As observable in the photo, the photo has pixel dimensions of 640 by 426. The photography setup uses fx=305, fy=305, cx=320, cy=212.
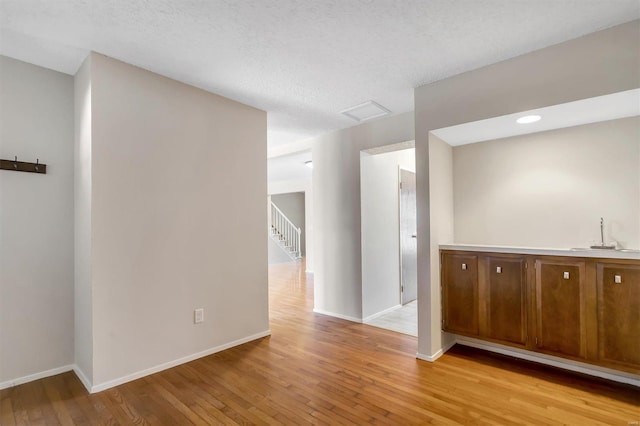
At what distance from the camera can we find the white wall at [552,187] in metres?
2.43

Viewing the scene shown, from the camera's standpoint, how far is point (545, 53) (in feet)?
7.37

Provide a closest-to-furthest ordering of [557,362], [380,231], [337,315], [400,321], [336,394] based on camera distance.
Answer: [336,394] → [557,362] → [400,321] → [337,315] → [380,231]

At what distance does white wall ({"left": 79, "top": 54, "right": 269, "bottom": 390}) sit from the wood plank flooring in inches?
11.7

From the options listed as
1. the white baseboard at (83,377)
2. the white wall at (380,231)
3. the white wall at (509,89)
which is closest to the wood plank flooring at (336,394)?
the white baseboard at (83,377)

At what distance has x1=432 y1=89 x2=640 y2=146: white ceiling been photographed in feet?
7.03

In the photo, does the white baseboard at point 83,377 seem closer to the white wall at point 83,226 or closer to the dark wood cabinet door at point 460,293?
the white wall at point 83,226

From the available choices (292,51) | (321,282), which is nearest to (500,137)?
(292,51)

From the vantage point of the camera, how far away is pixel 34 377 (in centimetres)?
242

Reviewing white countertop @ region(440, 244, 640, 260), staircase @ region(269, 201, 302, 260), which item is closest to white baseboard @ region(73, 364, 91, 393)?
white countertop @ region(440, 244, 640, 260)

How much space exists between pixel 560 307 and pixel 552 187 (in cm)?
107

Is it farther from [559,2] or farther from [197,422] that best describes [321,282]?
[559,2]

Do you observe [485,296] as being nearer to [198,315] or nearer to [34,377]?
[198,315]

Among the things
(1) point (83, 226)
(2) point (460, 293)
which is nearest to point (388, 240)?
(2) point (460, 293)

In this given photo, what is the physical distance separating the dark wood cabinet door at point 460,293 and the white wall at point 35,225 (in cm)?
334
